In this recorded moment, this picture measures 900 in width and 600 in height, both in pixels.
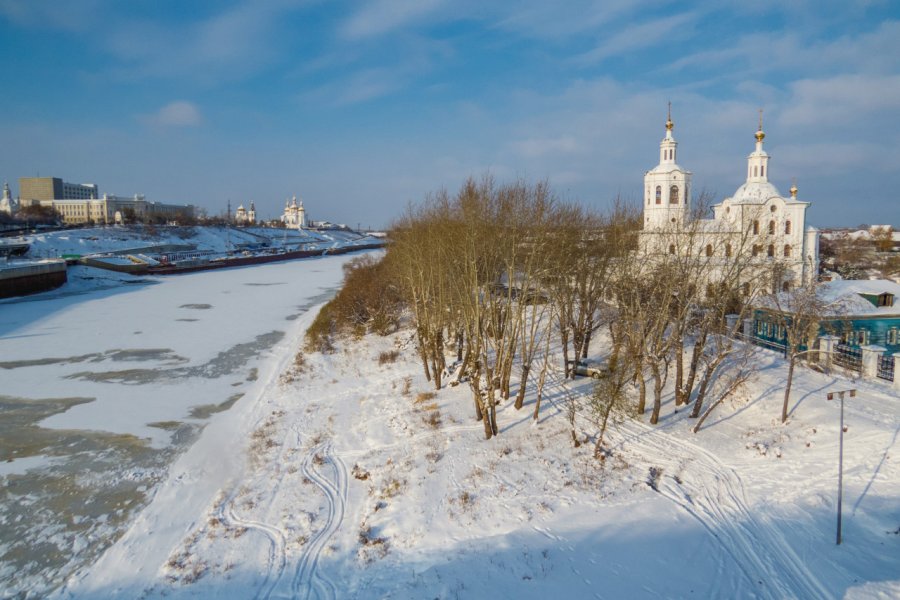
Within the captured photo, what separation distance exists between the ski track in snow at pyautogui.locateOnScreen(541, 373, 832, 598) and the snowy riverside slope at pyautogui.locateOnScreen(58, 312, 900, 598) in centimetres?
3

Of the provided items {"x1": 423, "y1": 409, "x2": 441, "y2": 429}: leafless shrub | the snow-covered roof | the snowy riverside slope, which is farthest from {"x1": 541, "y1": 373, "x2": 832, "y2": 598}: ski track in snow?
the snow-covered roof

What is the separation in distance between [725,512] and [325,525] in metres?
7.11

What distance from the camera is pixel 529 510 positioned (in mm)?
9688

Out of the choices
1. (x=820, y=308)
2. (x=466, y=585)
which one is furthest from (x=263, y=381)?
(x=820, y=308)

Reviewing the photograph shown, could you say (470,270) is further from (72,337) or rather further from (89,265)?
(89,265)

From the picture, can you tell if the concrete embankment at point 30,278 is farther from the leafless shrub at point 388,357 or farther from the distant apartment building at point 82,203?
the distant apartment building at point 82,203

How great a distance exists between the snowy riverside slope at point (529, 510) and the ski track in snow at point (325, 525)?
0.13ft

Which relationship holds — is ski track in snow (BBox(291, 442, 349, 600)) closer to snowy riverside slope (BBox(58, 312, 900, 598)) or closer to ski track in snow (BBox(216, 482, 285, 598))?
snowy riverside slope (BBox(58, 312, 900, 598))

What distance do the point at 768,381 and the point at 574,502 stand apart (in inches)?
300

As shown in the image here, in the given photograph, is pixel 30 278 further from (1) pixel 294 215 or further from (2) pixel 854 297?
(1) pixel 294 215

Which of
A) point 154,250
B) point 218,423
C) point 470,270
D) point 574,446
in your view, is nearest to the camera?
point 574,446

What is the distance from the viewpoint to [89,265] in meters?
52.4

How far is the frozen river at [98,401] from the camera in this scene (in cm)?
973

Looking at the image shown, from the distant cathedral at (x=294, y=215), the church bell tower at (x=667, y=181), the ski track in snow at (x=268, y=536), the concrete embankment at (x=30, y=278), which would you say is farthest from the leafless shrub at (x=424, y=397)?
the distant cathedral at (x=294, y=215)
